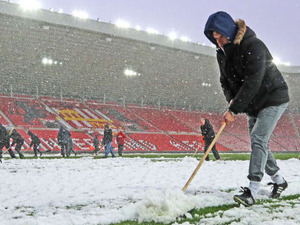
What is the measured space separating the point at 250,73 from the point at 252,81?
0.09 metres

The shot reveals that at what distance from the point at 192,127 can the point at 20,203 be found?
33.2 meters

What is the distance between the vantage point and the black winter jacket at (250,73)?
365 centimetres

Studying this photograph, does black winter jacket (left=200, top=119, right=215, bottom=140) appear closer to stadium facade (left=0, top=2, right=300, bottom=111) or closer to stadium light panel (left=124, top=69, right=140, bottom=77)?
stadium facade (left=0, top=2, right=300, bottom=111)

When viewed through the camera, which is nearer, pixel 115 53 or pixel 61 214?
A: pixel 61 214

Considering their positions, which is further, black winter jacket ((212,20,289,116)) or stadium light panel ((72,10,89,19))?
stadium light panel ((72,10,89,19))

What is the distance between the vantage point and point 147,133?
103ft

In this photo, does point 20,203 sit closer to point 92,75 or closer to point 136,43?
point 136,43

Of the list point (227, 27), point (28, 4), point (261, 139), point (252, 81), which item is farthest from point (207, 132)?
point (28, 4)

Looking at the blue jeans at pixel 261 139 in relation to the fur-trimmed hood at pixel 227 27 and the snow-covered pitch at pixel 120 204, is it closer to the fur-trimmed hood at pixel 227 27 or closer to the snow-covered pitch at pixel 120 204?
the snow-covered pitch at pixel 120 204

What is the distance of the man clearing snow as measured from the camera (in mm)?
3648

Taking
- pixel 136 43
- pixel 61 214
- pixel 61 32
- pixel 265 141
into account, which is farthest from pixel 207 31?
pixel 136 43

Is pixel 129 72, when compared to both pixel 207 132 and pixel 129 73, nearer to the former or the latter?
pixel 129 73

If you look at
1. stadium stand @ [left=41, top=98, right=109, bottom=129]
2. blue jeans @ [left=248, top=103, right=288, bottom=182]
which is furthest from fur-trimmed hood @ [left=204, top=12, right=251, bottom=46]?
stadium stand @ [left=41, top=98, right=109, bottom=129]

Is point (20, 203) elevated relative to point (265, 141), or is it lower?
lower
